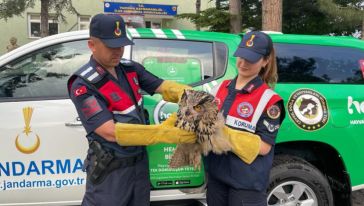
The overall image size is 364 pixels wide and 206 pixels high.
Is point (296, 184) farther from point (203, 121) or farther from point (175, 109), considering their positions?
point (203, 121)

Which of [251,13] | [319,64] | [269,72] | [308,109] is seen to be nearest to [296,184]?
[308,109]

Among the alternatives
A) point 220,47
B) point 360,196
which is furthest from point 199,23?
point 220,47

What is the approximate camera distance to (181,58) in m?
3.35

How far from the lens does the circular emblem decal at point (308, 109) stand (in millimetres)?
3311

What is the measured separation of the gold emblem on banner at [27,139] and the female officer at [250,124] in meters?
1.38

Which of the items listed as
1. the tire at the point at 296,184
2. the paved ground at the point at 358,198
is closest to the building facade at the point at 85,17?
the paved ground at the point at 358,198

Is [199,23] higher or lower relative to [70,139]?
higher

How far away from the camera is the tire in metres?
3.33

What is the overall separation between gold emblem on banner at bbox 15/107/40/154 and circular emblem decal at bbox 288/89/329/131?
191cm

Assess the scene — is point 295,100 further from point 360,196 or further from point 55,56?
point 360,196

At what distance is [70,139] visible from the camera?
307cm

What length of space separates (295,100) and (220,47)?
73 cm

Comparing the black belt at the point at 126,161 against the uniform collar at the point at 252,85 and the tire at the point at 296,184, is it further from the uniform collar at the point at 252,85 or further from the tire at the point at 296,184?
the tire at the point at 296,184

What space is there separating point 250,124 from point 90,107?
0.83 metres
